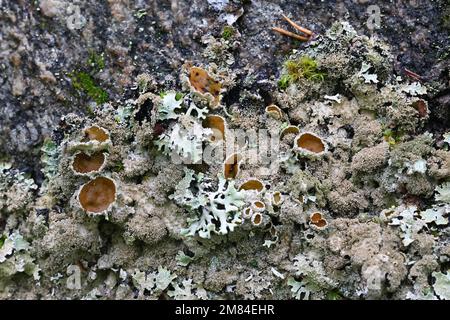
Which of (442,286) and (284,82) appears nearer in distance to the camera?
(442,286)

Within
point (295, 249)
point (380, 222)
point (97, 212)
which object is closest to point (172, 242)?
point (97, 212)

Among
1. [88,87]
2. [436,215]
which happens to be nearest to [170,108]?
[88,87]

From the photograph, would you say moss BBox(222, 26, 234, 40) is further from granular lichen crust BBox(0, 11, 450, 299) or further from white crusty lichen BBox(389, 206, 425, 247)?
white crusty lichen BBox(389, 206, 425, 247)

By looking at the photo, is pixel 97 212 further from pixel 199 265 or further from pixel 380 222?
pixel 380 222

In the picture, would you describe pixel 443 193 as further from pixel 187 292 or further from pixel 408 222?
pixel 187 292

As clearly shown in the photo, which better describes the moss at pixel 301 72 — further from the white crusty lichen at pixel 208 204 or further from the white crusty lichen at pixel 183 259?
the white crusty lichen at pixel 183 259
